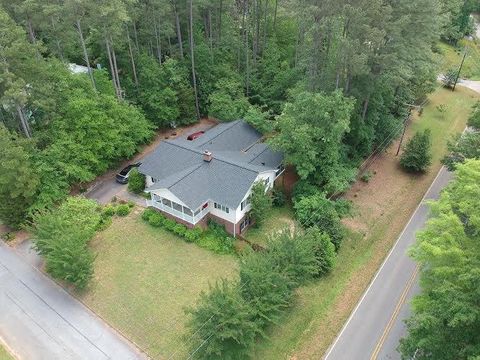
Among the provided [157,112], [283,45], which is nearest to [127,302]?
[157,112]

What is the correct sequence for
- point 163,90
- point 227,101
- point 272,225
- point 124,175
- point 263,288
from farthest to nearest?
point 227,101, point 163,90, point 124,175, point 272,225, point 263,288

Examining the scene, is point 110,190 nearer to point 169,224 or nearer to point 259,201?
→ point 169,224

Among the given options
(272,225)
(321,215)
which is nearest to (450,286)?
(321,215)

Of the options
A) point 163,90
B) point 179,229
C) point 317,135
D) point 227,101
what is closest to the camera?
point 179,229

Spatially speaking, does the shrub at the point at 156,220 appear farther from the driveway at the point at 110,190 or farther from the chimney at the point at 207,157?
the chimney at the point at 207,157

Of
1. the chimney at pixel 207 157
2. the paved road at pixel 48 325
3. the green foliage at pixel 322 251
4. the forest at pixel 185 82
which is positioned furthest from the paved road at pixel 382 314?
the chimney at pixel 207 157

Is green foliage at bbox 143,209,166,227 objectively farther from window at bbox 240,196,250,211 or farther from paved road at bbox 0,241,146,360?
paved road at bbox 0,241,146,360
